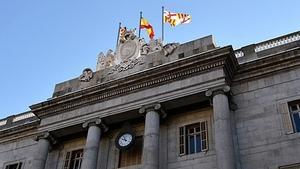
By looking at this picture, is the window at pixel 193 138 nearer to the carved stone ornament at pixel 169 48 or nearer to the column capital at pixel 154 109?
the column capital at pixel 154 109

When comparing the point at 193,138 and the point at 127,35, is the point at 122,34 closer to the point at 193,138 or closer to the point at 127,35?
the point at 127,35

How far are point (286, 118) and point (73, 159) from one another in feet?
42.1

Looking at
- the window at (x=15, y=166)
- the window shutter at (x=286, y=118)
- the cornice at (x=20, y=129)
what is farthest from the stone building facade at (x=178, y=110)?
the cornice at (x=20, y=129)

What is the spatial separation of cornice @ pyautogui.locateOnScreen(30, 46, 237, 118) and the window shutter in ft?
11.5

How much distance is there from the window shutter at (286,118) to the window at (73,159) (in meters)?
12.1

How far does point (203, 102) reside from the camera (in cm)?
2470

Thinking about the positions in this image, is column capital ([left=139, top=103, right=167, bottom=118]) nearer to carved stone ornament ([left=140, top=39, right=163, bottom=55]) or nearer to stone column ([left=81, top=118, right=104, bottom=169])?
stone column ([left=81, top=118, right=104, bottom=169])

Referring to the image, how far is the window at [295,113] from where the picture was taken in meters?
22.2

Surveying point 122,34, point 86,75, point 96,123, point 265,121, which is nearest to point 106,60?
point 86,75

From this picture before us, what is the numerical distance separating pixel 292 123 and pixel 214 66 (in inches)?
198

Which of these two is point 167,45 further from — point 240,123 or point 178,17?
point 240,123

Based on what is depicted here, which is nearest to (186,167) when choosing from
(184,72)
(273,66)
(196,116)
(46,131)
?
(196,116)

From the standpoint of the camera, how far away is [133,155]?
25.5m

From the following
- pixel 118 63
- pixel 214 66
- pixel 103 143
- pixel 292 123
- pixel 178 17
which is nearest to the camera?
pixel 292 123
